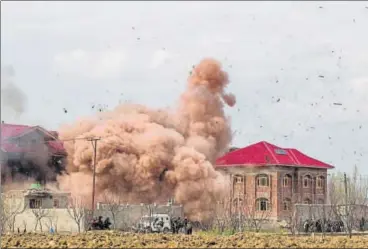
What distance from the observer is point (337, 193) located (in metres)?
74.4

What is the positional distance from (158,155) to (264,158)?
10718 mm

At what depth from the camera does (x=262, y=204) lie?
71062mm

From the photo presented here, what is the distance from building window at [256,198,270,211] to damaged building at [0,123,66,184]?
62.4 feet

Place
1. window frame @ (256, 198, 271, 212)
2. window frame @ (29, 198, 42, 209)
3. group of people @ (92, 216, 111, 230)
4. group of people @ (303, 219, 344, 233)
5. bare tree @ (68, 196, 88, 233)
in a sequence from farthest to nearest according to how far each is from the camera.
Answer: window frame @ (256, 198, 271, 212), window frame @ (29, 198, 42, 209), group of people @ (303, 219, 344, 233), group of people @ (92, 216, 111, 230), bare tree @ (68, 196, 88, 233)

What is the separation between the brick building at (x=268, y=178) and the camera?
2766 inches

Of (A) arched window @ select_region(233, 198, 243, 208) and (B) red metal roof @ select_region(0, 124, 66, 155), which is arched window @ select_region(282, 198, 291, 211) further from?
(B) red metal roof @ select_region(0, 124, 66, 155)

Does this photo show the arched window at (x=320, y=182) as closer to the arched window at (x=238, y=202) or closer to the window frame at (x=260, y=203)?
the window frame at (x=260, y=203)

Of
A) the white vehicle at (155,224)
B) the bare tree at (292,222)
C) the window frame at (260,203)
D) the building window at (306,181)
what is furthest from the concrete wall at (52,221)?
the building window at (306,181)

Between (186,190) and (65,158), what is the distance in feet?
42.8

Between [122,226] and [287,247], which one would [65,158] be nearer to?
[122,226]

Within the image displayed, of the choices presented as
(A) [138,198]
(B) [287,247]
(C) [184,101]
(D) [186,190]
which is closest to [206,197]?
(D) [186,190]

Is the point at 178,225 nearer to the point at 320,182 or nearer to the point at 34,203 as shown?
Answer: the point at 34,203

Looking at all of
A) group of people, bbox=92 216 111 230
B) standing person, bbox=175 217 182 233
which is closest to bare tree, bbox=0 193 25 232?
group of people, bbox=92 216 111 230

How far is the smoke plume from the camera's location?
66.8 metres
